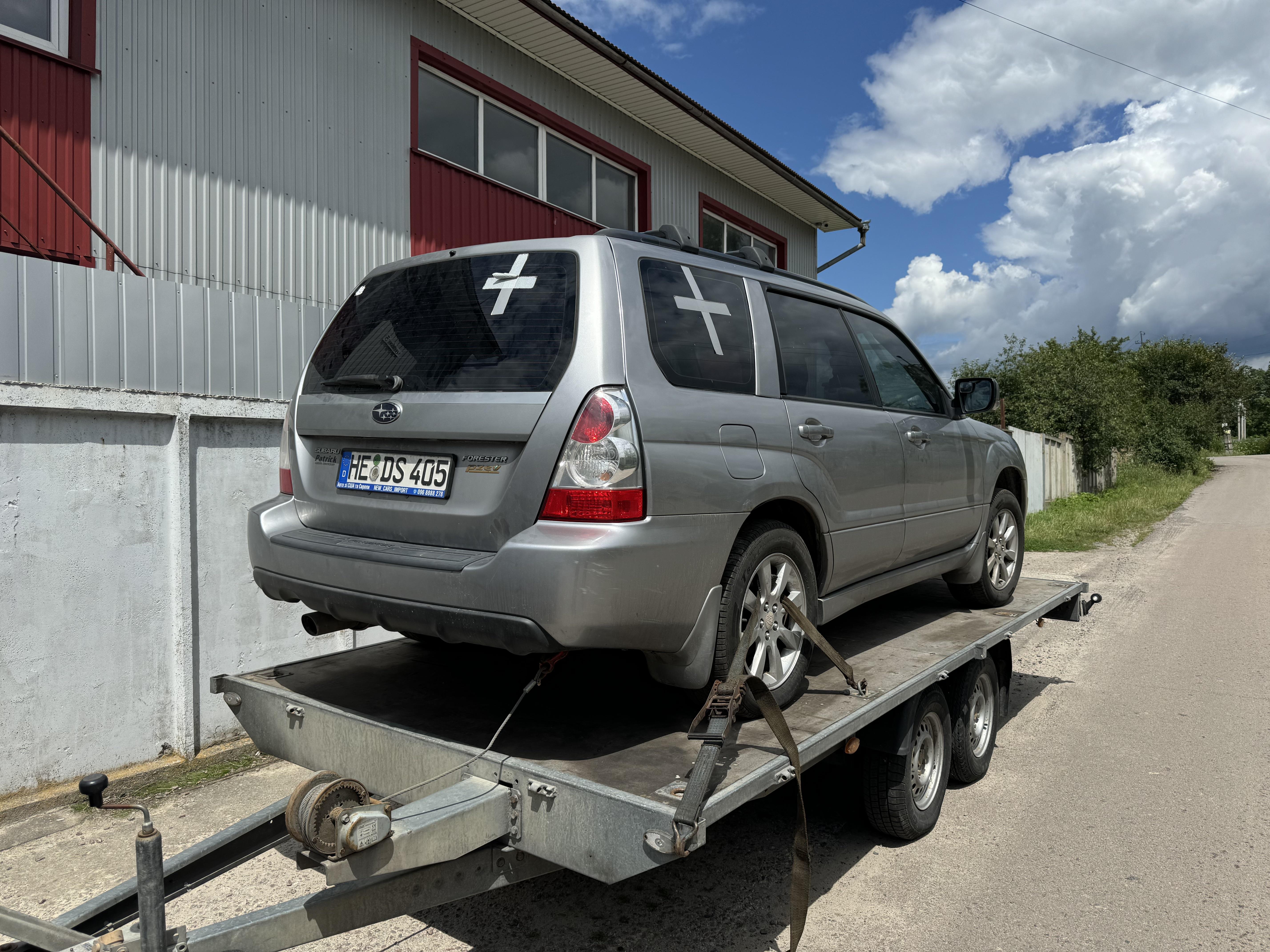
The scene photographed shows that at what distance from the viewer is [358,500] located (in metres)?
3.08

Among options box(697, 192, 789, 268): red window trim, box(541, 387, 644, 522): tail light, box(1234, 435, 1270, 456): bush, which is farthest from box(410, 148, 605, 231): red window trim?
box(1234, 435, 1270, 456): bush

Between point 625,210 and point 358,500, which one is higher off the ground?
point 625,210

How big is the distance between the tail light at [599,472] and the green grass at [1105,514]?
12.9m

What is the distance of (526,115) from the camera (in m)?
10.1

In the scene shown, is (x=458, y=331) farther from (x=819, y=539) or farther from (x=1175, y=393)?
(x=1175, y=393)

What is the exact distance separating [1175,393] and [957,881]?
205 feet

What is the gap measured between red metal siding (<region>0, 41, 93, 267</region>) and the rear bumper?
438cm

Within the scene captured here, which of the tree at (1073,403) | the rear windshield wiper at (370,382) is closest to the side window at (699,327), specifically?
the rear windshield wiper at (370,382)

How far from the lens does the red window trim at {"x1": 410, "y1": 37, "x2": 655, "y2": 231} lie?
8602 mm

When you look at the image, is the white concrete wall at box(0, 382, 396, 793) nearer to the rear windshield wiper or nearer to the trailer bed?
the trailer bed

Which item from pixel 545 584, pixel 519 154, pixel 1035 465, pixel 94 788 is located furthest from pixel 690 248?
pixel 1035 465

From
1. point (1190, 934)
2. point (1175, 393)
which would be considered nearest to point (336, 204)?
point (1190, 934)

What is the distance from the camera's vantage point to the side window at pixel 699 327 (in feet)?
9.77

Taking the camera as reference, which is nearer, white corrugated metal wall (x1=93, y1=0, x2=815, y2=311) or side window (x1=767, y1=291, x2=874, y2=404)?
side window (x1=767, y1=291, x2=874, y2=404)
